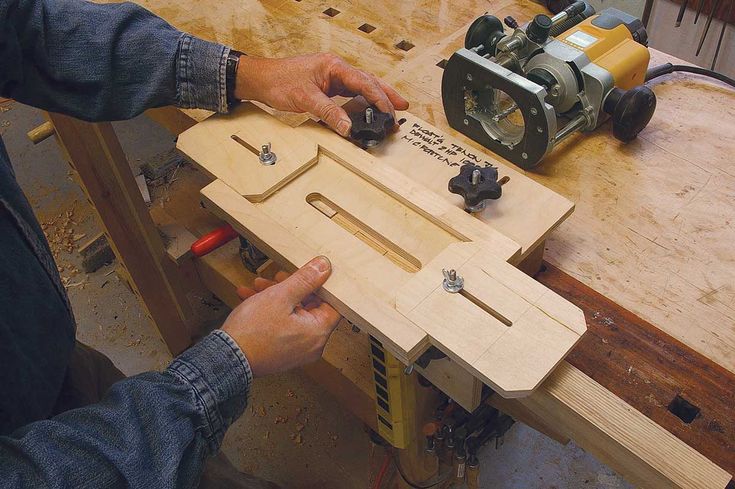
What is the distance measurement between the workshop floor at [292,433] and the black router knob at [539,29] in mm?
1170

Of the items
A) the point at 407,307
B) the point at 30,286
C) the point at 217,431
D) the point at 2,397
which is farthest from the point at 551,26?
the point at 2,397

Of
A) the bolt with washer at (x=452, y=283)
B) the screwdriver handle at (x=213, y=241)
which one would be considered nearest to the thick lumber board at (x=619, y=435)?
the bolt with washer at (x=452, y=283)

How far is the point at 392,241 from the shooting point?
38.6 inches

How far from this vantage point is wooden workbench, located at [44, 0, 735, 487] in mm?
875

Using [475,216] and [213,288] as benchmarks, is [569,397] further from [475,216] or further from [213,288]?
[213,288]

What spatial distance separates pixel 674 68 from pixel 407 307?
0.89 m

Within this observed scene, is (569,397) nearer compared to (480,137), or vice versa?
(569,397)

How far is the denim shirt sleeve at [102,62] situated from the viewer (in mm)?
1090

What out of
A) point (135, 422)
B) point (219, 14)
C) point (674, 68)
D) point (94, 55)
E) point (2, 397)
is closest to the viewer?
point (135, 422)

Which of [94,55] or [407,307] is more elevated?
[94,55]

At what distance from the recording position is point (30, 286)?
102 cm

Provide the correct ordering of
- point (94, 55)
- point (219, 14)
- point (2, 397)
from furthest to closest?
point (219, 14) → point (94, 55) → point (2, 397)

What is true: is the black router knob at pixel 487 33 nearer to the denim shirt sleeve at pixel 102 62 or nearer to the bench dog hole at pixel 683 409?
the denim shirt sleeve at pixel 102 62

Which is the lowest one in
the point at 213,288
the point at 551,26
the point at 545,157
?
the point at 213,288
